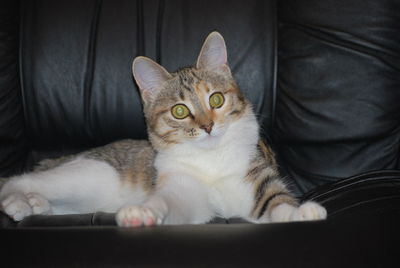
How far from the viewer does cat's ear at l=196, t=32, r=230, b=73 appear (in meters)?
1.85

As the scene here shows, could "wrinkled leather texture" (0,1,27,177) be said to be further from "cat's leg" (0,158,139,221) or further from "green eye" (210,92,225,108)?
"green eye" (210,92,225,108)

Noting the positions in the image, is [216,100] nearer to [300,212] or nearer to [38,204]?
[300,212]

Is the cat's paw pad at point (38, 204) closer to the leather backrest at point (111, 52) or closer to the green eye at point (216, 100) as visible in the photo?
the leather backrest at point (111, 52)

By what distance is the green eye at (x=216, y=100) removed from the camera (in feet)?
5.89

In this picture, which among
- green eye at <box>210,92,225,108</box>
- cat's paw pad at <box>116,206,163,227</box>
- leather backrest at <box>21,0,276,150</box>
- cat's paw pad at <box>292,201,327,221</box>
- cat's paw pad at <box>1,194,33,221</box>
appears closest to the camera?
cat's paw pad at <box>116,206,163,227</box>

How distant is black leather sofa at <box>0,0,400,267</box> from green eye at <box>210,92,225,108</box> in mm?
310

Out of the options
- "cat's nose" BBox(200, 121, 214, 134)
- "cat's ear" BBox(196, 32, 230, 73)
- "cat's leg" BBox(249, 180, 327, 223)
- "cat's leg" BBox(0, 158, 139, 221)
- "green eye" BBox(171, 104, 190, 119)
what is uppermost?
"cat's ear" BBox(196, 32, 230, 73)

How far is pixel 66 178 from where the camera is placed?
1.89 m

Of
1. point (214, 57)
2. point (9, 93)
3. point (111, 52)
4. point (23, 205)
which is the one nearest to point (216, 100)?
point (214, 57)

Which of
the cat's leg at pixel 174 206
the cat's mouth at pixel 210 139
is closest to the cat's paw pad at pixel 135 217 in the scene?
the cat's leg at pixel 174 206

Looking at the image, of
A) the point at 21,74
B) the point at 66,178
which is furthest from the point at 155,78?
the point at 21,74

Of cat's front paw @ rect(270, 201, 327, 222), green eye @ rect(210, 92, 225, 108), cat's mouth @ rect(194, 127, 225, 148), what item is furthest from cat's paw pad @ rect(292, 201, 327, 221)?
green eye @ rect(210, 92, 225, 108)

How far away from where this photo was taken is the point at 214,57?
1.90 meters

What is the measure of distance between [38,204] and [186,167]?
61cm
